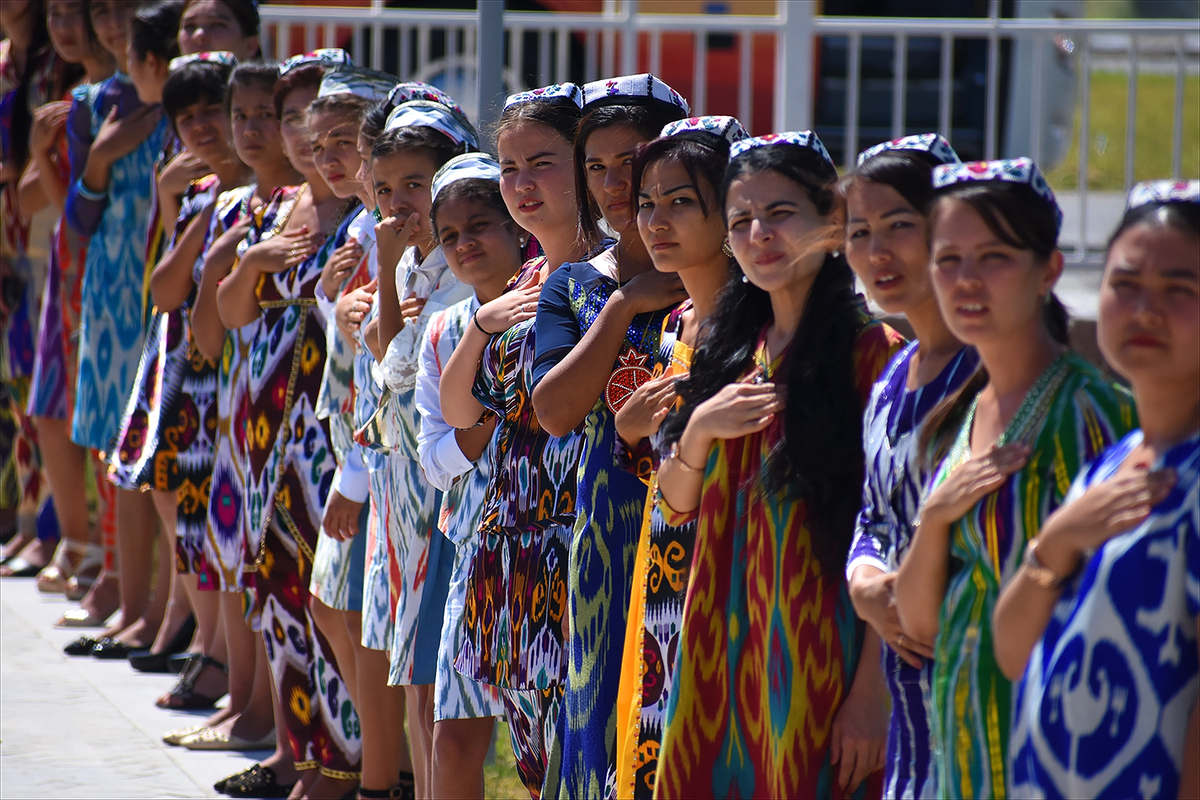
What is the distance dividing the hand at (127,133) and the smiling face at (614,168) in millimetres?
3478

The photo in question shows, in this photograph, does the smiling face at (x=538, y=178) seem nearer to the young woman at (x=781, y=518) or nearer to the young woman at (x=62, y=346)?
the young woman at (x=781, y=518)

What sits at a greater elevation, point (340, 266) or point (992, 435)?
point (992, 435)

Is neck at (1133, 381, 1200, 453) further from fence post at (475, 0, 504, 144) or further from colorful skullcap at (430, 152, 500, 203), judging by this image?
fence post at (475, 0, 504, 144)

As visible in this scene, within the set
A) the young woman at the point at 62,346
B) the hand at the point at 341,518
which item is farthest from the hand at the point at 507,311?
the young woman at the point at 62,346

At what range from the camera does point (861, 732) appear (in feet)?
7.08

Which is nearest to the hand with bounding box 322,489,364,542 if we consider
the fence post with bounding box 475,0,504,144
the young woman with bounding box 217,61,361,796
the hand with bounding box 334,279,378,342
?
the young woman with bounding box 217,61,361,796

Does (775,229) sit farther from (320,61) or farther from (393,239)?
(320,61)

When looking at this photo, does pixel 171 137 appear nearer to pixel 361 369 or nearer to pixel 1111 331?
pixel 361 369

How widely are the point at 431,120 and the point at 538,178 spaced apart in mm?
676

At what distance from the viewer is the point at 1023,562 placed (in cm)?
177

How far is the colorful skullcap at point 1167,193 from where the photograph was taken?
5.46ft

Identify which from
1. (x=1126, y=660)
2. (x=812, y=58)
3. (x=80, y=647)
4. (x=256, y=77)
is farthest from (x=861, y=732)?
(x=812, y=58)

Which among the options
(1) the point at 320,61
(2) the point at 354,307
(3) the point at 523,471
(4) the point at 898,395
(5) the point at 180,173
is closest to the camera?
(4) the point at 898,395

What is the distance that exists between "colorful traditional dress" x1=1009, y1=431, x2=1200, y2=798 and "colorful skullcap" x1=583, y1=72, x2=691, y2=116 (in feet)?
4.57
